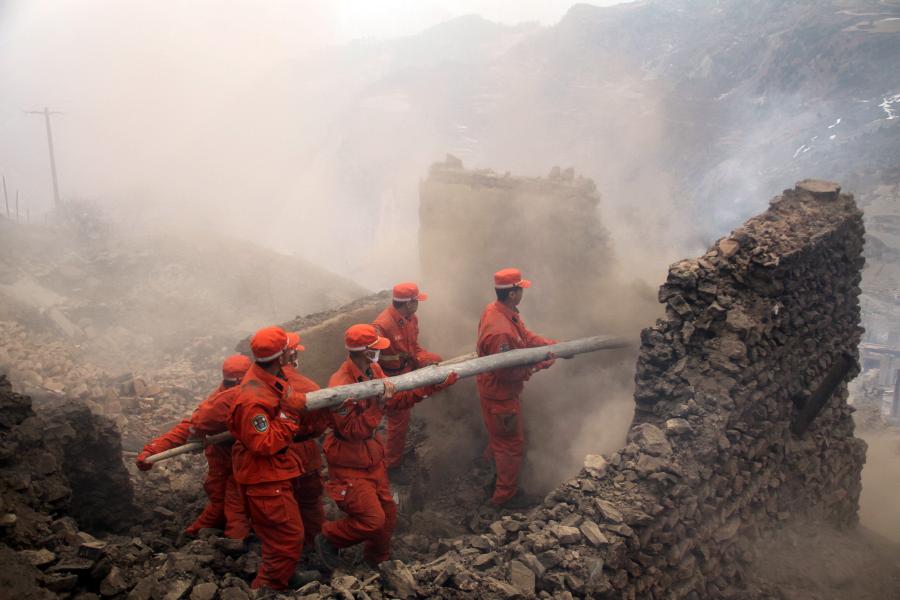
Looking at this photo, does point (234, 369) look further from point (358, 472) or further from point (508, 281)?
point (508, 281)

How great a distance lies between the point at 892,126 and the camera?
25141 mm

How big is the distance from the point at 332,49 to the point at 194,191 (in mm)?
26234

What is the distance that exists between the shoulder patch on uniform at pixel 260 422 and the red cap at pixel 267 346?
401 mm

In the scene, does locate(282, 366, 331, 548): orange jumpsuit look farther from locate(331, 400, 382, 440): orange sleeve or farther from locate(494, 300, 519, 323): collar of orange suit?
locate(494, 300, 519, 323): collar of orange suit

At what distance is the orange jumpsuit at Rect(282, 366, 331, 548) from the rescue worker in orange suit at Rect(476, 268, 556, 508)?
208cm

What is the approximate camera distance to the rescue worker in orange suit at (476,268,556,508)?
6.86m

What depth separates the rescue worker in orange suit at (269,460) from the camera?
176 inches

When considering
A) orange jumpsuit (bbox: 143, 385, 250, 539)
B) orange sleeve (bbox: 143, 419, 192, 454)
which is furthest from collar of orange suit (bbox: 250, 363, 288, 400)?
orange sleeve (bbox: 143, 419, 192, 454)

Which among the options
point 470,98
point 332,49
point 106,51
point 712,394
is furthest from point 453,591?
point 332,49

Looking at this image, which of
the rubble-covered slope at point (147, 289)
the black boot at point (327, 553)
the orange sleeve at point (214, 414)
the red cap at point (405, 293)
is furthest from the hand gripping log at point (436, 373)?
the rubble-covered slope at point (147, 289)

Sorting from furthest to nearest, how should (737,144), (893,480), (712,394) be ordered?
(737,144) < (893,480) < (712,394)

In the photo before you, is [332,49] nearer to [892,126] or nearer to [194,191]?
[194,191]

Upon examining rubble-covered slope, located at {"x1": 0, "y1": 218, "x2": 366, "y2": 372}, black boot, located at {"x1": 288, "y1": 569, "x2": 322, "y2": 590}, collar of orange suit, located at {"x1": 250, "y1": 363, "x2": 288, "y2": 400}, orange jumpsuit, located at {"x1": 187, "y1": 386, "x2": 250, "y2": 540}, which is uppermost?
collar of orange suit, located at {"x1": 250, "y1": 363, "x2": 288, "y2": 400}

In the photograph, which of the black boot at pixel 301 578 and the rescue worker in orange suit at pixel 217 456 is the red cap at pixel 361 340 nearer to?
the rescue worker in orange suit at pixel 217 456
